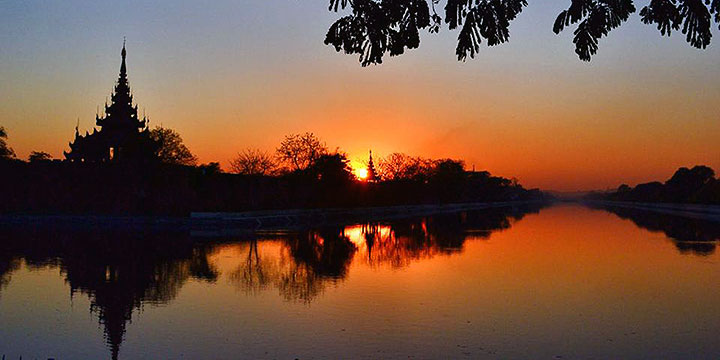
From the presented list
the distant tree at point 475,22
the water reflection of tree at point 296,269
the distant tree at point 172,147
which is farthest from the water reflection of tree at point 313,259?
the distant tree at point 172,147

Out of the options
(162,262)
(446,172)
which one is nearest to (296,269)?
(162,262)

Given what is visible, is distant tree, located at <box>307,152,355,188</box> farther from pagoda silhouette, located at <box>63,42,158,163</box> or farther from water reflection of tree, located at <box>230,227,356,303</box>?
water reflection of tree, located at <box>230,227,356,303</box>

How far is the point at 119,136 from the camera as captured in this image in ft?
250

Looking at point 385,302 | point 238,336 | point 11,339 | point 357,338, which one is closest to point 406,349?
point 357,338

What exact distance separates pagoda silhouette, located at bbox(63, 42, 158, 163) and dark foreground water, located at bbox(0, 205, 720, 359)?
48812mm

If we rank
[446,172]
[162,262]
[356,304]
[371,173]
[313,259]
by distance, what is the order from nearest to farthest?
[356,304] < [162,262] < [313,259] < [371,173] < [446,172]

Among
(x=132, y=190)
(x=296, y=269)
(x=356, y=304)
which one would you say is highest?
(x=132, y=190)

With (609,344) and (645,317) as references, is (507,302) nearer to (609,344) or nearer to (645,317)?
(645,317)

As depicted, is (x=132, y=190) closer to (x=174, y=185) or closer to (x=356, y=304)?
(x=174, y=185)

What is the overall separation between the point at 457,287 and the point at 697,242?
22.5 m

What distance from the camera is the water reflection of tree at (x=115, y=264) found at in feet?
47.3

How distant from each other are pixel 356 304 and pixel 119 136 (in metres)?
68.9

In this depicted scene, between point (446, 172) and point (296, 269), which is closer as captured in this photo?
point (296, 269)

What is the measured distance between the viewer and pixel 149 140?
77.2m
